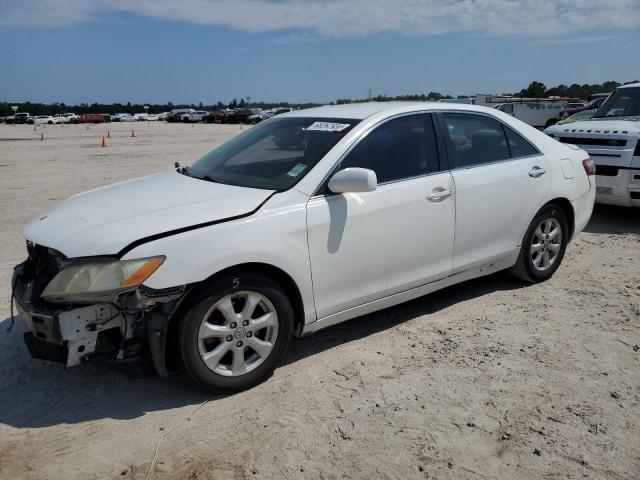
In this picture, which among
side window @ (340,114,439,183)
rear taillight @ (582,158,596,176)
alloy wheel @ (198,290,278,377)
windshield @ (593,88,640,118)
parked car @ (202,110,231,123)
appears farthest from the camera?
parked car @ (202,110,231,123)

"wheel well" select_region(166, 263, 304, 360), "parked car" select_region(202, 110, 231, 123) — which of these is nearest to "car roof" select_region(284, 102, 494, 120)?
"wheel well" select_region(166, 263, 304, 360)

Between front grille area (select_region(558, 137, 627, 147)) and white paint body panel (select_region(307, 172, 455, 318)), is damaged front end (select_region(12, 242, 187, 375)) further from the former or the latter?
front grille area (select_region(558, 137, 627, 147))

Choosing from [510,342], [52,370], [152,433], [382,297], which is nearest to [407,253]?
[382,297]

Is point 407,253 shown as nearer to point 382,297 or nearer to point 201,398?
point 382,297

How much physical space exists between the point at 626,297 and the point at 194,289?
382 centimetres

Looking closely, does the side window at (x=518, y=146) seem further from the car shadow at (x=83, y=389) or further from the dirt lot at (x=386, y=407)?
A: the car shadow at (x=83, y=389)

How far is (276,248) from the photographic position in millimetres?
3422

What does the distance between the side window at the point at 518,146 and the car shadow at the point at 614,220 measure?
10.0 feet

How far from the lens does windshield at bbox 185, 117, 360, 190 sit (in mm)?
3859

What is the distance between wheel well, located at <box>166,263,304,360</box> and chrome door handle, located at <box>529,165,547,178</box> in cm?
249

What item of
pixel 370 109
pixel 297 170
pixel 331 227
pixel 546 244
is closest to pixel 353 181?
pixel 331 227

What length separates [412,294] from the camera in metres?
4.27

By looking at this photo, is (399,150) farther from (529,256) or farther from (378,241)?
(529,256)

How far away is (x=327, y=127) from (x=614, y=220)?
229 inches
